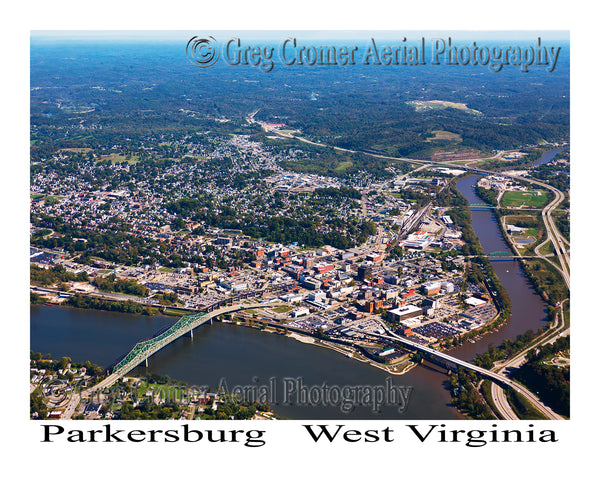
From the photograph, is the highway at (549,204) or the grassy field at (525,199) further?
the grassy field at (525,199)

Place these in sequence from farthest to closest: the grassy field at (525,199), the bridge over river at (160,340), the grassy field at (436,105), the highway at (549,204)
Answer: the grassy field at (436,105)
the grassy field at (525,199)
the highway at (549,204)
the bridge over river at (160,340)

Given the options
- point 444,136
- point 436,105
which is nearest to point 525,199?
point 444,136

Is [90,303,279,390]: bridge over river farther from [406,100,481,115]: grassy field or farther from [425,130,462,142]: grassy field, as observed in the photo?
[406,100,481,115]: grassy field

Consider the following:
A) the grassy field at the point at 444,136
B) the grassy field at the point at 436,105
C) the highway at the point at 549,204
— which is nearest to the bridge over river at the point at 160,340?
the highway at the point at 549,204

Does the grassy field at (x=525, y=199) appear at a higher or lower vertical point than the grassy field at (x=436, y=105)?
lower

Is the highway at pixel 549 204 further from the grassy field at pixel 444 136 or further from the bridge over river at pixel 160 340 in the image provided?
the bridge over river at pixel 160 340

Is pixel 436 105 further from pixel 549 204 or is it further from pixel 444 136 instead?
pixel 549 204

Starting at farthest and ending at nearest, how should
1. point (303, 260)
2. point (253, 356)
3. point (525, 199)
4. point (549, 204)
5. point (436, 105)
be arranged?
point (436, 105) < point (525, 199) < point (549, 204) < point (303, 260) < point (253, 356)

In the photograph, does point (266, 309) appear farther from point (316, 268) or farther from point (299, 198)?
point (299, 198)
